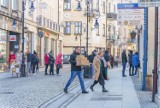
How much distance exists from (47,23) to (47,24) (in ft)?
0.37

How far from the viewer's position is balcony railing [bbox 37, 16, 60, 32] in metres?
43.7

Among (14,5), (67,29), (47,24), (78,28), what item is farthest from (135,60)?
(67,29)

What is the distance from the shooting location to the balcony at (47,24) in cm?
4372

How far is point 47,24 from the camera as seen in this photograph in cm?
4722

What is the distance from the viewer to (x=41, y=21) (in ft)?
144

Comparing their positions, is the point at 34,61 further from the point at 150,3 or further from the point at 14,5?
the point at 150,3

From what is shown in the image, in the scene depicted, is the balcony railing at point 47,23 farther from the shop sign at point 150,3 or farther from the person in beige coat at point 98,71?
the shop sign at point 150,3

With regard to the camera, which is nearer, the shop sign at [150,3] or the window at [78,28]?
the shop sign at [150,3]

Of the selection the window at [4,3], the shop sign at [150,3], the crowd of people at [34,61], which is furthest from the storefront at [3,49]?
the shop sign at [150,3]

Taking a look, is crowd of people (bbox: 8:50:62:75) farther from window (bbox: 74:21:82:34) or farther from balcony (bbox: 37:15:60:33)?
window (bbox: 74:21:82:34)

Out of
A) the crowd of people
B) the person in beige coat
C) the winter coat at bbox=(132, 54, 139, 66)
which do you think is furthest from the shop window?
the person in beige coat

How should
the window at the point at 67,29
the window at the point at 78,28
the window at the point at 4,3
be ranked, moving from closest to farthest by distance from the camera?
the window at the point at 4,3 → the window at the point at 78,28 → the window at the point at 67,29

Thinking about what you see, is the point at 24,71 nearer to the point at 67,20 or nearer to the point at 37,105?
the point at 37,105

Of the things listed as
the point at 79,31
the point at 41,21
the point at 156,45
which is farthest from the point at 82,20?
the point at 156,45
